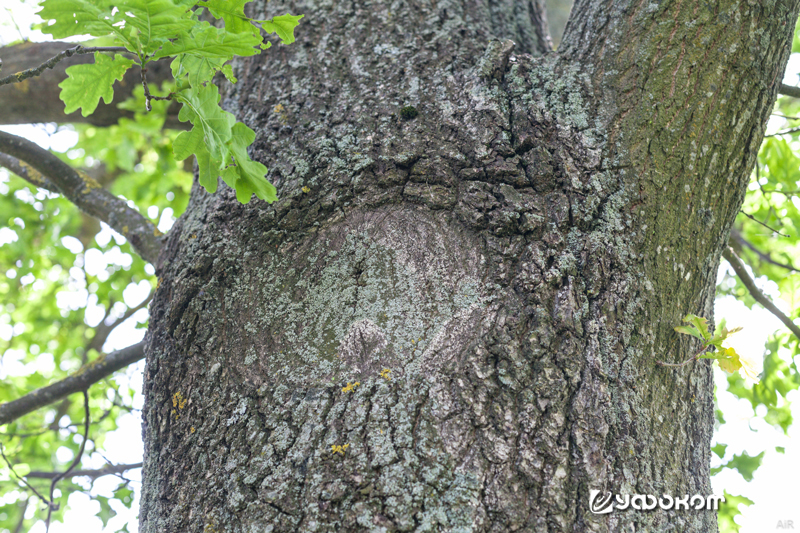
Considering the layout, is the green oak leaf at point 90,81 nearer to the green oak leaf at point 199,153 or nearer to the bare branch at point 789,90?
the green oak leaf at point 199,153

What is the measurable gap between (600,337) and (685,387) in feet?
1.05

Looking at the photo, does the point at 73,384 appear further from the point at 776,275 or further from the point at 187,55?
the point at 776,275

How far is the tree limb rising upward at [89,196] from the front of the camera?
1871mm

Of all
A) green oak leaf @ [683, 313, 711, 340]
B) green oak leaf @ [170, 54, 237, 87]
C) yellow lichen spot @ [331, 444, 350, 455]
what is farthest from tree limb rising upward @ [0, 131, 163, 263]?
green oak leaf @ [683, 313, 711, 340]

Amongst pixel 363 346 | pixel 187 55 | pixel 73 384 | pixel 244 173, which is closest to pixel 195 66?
pixel 187 55

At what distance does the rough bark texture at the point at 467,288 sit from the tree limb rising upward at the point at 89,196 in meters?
0.48

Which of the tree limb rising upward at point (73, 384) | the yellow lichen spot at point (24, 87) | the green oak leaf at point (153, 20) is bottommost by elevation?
the tree limb rising upward at point (73, 384)

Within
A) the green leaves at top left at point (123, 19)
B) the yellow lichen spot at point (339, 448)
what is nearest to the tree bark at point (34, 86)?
the green leaves at top left at point (123, 19)

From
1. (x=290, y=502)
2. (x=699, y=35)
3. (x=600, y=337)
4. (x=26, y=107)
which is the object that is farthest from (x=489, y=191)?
(x=26, y=107)

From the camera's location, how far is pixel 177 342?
1.25 m

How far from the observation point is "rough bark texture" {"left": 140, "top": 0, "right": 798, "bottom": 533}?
97cm

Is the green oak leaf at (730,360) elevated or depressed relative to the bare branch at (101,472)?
elevated

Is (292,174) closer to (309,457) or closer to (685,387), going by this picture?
(309,457)

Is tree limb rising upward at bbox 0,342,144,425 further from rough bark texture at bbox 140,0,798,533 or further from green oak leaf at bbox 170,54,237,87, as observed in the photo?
green oak leaf at bbox 170,54,237,87
